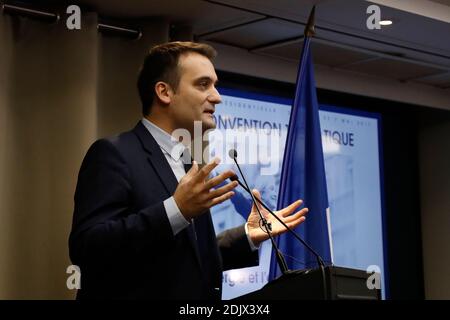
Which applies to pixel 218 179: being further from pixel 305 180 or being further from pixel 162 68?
pixel 305 180

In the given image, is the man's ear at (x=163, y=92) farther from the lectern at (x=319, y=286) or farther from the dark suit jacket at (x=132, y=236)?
the lectern at (x=319, y=286)

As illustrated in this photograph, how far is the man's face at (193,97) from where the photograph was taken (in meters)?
2.44

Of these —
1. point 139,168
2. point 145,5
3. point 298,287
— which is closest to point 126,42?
point 145,5

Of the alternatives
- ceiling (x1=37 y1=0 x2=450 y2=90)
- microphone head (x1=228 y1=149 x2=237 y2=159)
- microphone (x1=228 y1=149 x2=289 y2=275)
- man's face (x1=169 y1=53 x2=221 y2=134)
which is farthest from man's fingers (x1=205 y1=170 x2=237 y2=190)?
ceiling (x1=37 y1=0 x2=450 y2=90)

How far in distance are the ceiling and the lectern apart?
8.03ft

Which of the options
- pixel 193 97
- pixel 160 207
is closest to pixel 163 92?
pixel 193 97

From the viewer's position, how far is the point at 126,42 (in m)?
Result: 4.43

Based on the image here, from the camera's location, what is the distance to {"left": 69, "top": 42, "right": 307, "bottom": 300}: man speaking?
2.09m

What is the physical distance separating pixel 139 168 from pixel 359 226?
3.88 metres

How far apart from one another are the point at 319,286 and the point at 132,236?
49 cm

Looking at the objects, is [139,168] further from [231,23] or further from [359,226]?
[359,226]

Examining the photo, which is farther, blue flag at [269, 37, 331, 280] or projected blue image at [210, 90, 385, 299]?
projected blue image at [210, 90, 385, 299]

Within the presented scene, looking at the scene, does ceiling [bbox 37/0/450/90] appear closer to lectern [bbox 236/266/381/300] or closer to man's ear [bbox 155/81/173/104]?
man's ear [bbox 155/81/173/104]

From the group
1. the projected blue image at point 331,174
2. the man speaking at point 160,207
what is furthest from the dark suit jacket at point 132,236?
the projected blue image at point 331,174
